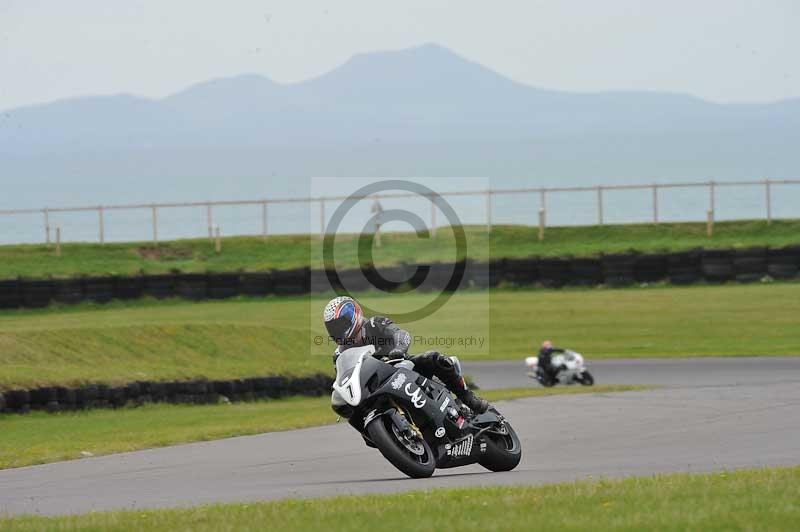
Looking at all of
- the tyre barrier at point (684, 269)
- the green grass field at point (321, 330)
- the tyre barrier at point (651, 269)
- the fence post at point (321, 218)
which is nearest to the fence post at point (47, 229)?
the fence post at point (321, 218)

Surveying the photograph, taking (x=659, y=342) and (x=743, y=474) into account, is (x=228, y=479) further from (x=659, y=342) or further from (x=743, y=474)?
(x=659, y=342)

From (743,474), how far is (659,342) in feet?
68.6

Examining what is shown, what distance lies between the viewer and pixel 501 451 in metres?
10.8

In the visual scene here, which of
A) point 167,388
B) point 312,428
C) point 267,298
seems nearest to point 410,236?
point 267,298

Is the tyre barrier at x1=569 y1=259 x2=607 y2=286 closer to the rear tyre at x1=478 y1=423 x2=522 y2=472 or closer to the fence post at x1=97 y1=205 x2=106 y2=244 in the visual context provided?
the fence post at x1=97 y1=205 x2=106 y2=244

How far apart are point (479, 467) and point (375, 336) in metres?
1.96

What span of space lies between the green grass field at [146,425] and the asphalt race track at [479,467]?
2.01 feet

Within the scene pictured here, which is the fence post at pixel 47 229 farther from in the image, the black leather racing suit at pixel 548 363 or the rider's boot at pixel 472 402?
the rider's boot at pixel 472 402

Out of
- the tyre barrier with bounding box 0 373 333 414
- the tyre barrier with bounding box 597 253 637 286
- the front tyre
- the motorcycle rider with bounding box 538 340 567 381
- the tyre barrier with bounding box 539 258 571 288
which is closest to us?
the front tyre

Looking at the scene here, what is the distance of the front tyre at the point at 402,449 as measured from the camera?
984 centimetres

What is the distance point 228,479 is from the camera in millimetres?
11172

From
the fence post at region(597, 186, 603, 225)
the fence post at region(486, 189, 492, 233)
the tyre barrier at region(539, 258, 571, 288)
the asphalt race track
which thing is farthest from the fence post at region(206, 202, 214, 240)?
the asphalt race track

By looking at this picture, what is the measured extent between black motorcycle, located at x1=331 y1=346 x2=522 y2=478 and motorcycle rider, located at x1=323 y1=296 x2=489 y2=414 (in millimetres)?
102

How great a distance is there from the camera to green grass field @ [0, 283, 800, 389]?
21.6 meters
